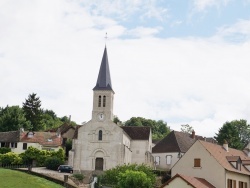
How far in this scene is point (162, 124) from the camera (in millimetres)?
180875

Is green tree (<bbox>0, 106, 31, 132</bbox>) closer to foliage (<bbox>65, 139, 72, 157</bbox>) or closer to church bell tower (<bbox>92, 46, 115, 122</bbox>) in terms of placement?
foliage (<bbox>65, 139, 72, 157</bbox>)

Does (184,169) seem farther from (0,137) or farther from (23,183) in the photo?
(0,137)

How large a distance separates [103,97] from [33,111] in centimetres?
4362

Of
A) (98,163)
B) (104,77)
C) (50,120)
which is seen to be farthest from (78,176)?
(50,120)

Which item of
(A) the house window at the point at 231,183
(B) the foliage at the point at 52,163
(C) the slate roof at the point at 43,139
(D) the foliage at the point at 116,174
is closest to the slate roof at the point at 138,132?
(C) the slate roof at the point at 43,139

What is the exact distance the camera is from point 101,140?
90188mm

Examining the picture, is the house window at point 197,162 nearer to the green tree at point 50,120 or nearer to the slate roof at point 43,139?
the slate roof at point 43,139

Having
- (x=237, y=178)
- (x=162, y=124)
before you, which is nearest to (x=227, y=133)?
(x=237, y=178)

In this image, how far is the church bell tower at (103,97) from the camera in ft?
300

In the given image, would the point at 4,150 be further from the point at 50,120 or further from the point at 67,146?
the point at 50,120

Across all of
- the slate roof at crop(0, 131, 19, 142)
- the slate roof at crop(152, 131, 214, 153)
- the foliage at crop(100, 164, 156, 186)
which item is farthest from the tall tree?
the foliage at crop(100, 164, 156, 186)

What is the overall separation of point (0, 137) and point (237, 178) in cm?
5833

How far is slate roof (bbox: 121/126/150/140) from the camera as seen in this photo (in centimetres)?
9669

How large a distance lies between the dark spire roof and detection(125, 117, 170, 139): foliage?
201 ft
